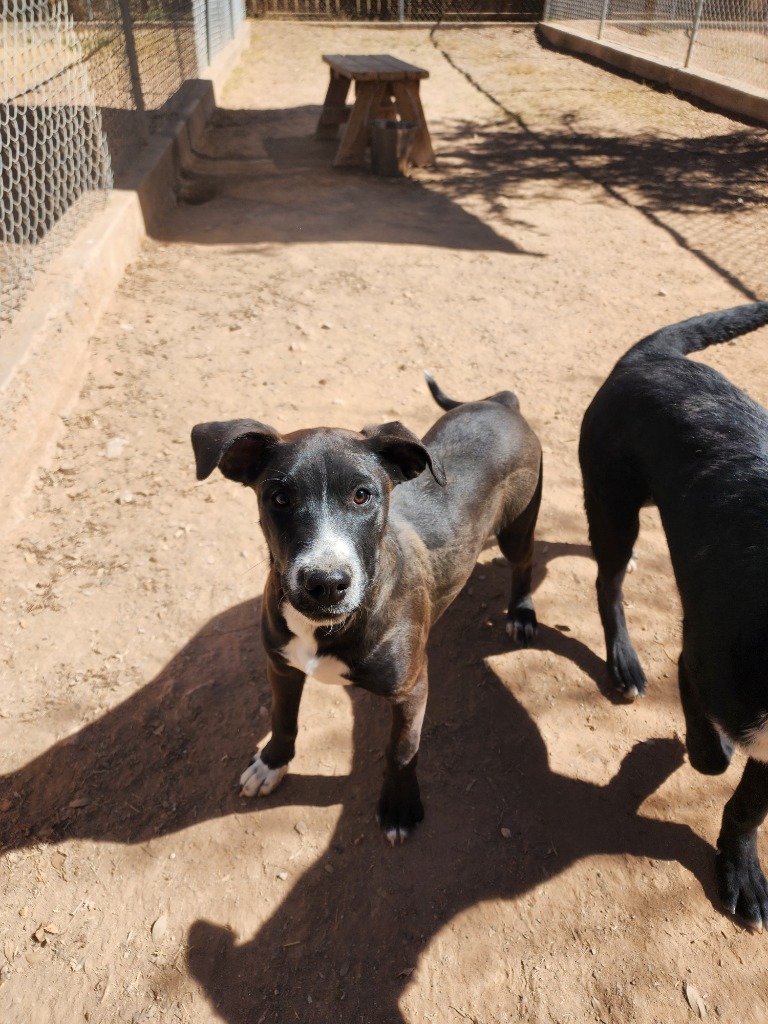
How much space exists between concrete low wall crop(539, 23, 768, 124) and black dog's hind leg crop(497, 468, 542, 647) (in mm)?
10404

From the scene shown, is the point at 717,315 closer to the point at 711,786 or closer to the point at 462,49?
the point at 711,786

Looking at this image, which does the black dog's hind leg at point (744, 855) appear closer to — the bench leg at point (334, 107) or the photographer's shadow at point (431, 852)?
the photographer's shadow at point (431, 852)

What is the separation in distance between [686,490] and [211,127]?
10.2m

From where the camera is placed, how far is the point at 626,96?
12.6 meters

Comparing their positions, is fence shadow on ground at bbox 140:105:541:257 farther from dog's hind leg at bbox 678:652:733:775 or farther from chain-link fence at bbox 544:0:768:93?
chain-link fence at bbox 544:0:768:93

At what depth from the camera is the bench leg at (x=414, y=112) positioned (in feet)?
29.1

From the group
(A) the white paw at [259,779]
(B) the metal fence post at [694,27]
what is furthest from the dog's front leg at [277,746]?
(B) the metal fence post at [694,27]

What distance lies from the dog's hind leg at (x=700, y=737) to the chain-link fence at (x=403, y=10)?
19883mm

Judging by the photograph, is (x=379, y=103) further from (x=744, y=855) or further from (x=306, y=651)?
(x=744, y=855)

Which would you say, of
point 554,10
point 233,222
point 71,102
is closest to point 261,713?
point 71,102

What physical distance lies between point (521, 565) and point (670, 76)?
12793 millimetres

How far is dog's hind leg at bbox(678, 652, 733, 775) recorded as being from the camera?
2490mm

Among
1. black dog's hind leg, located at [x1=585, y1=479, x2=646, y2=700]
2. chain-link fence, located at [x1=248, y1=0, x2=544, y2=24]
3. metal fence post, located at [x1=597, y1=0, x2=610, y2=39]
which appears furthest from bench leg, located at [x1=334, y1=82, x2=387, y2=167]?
chain-link fence, located at [x1=248, y1=0, x2=544, y2=24]

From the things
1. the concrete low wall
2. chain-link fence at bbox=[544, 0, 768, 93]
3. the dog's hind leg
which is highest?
chain-link fence at bbox=[544, 0, 768, 93]
